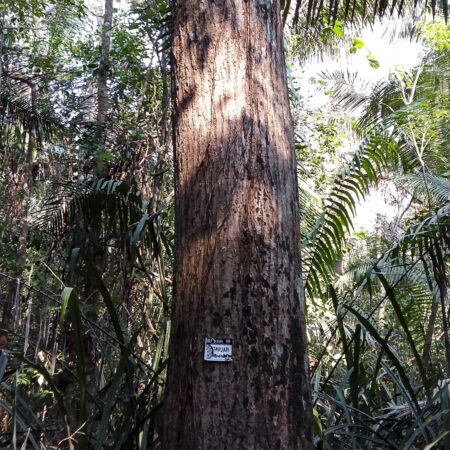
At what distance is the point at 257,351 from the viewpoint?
167 cm

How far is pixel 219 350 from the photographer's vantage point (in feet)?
5.50

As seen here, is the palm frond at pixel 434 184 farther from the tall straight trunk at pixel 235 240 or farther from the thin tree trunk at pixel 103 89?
the tall straight trunk at pixel 235 240

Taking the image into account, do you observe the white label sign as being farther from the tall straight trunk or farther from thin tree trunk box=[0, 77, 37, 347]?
thin tree trunk box=[0, 77, 37, 347]

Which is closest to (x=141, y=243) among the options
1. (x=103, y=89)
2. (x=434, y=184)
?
(x=434, y=184)

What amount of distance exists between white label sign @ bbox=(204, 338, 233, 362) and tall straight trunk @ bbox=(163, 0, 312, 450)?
1 centimetres

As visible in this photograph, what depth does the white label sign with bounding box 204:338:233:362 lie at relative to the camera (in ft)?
5.48

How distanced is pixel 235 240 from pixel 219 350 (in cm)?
29

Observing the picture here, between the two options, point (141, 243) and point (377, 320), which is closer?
point (141, 243)

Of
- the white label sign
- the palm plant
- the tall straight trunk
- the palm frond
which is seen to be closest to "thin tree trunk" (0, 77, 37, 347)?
the palm plant

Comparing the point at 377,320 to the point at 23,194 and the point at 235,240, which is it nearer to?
the point at 235,240

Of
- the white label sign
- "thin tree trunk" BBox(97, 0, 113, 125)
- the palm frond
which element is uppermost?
"thin tree trunk" BBox(97, 0, 113, 125)

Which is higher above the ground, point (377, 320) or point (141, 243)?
point (141, 243)

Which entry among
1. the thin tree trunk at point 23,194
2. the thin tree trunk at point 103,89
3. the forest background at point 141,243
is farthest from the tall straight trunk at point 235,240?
the thin tree trunk at point 103,89

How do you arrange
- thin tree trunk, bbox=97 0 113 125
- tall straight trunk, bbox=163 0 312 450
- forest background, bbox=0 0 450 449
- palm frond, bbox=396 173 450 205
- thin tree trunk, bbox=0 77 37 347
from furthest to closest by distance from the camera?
1. thin tree trunk, bbox=97 0 113 125
2. thin tree trunk, bbox=0 77 37 347
3. palm frond, bbox=396 173 450 205
4. forest background, bbox=0 0 450 449
5. tall straight trunk, bbox=163 0 312 450
